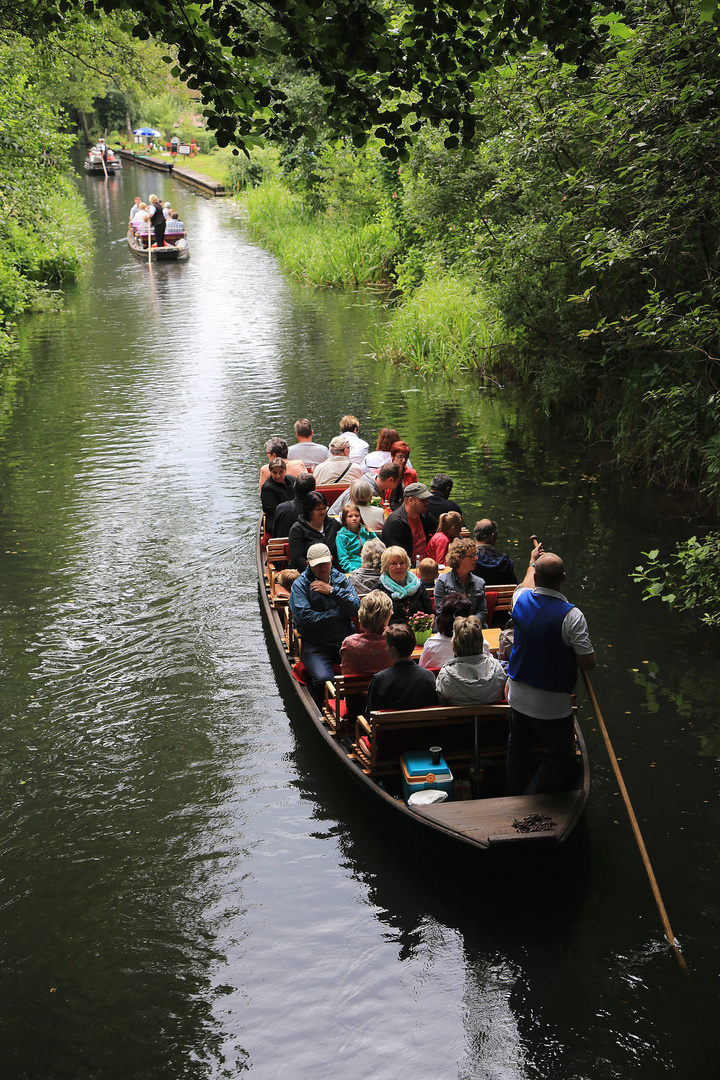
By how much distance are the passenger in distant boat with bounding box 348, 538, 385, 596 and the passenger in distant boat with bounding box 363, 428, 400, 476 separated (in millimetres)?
2224

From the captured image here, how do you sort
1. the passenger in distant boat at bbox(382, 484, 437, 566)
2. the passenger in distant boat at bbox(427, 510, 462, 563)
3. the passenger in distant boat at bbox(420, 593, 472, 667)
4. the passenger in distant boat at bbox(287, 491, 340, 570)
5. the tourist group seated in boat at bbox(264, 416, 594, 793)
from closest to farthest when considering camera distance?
the tourist group seated in boat at bbox(264, 416, 594, 793) → the passenger in distant boat at bbox(420, 593, 472, 667) → the passenger in distant boat at bbox(427, 510, 462, 563) → the passenger in distant boat at bbox(287, 491, 340, 570) → the passenger in distant boat at bbox(382, 484, 437, 566)

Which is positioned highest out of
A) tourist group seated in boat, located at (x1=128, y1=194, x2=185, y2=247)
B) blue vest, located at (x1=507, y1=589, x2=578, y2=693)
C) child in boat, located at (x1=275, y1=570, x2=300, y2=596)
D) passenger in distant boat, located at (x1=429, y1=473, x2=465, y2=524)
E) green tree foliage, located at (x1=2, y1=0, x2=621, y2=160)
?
green tree foliage, located at (x1=2, y1=0, x2=621, y2=160)

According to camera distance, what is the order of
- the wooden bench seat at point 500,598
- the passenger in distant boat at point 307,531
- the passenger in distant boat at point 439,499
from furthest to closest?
the passenger in distant boat at point 439,499, the passenger in distant boat at point 307,531, the wooden bench seat at point 500,598

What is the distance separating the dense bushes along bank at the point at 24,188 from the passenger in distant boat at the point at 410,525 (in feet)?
38.3

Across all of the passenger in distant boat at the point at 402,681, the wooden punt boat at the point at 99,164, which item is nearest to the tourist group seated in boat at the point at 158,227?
the wooden punt boat at the point at 99,164

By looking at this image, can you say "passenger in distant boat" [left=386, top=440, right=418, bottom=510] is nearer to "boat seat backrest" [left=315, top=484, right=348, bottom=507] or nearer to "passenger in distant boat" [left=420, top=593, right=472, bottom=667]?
"boat seat backrest" [left=315, top=484, right=348, bottom=507]

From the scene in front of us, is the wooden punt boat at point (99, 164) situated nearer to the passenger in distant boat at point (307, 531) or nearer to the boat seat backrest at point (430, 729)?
the passenger in distant boat at point (307, 531)

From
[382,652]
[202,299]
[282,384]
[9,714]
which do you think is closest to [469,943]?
[382,652]

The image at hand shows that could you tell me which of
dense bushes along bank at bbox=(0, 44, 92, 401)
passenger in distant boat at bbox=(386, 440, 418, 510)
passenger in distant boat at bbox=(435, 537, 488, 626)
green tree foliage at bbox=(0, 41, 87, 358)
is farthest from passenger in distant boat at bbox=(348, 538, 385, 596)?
green tree foliage at bbox=(0, 41, 87, 358)

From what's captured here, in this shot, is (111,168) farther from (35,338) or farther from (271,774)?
(271,774)

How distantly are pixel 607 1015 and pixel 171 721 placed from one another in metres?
4.17

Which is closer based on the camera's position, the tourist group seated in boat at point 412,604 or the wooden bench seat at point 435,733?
the tourist group seated in boat at point 412,604

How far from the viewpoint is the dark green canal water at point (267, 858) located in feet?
16.1

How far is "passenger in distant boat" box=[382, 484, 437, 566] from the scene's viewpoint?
883 centimetres
